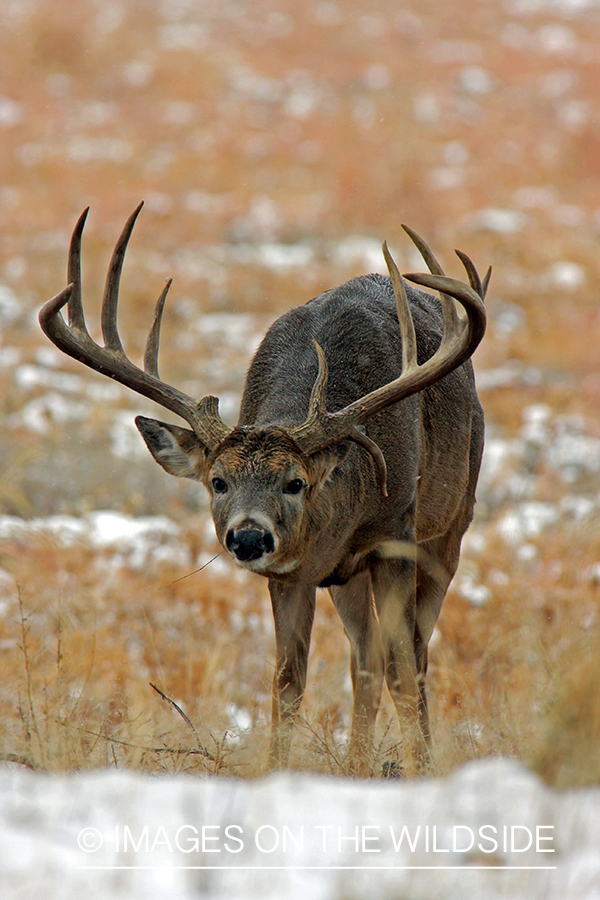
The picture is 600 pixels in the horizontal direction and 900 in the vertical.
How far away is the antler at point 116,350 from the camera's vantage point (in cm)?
423

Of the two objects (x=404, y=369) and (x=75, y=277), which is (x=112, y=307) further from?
(x=404, y=369)

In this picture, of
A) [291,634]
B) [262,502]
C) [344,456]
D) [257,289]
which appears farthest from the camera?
[257,289]

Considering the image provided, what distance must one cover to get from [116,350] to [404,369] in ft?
4.16

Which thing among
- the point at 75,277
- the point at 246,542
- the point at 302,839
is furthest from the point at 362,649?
the point at 302,839

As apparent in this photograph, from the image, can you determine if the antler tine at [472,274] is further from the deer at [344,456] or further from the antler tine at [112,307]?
the antler tine at [112,307]

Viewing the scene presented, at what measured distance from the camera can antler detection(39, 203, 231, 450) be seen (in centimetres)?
423

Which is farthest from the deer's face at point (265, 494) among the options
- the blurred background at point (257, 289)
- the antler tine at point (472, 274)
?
the antler tine at point (472, 274)

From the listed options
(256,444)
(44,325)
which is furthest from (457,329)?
(44,325)

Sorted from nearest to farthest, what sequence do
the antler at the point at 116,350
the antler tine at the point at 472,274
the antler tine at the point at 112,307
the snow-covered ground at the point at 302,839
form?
the snow-covered ground at the point at 302,839 → the antler tine at the point at 472,274 → the antler at the point at 116,350 → the antler tine at the point at 112,307

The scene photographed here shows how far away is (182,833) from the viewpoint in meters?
2.54

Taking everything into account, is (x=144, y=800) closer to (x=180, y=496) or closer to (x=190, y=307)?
(x=180, y=496)

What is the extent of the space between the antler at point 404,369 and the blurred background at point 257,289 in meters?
1.11

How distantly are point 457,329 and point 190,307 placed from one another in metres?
9.88

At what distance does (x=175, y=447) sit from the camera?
4.35 m
